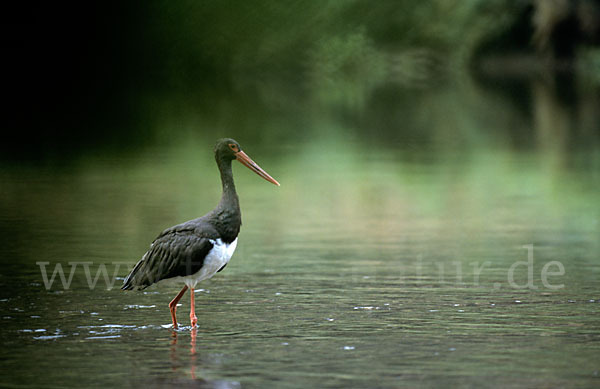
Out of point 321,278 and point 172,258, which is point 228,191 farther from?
point 321,278

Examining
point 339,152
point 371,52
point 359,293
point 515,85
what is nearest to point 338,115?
point 339,152

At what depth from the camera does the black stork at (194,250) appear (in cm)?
1020

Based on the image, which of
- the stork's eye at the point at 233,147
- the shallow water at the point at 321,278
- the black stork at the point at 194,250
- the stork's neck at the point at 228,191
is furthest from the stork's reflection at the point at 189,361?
the stork's eye at the point at 233,147

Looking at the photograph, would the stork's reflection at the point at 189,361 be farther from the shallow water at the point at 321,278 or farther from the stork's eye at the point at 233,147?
the stork's eye at the point at 233,147

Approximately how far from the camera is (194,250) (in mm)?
10148

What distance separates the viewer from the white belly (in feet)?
33.5

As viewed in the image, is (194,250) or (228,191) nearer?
(194,250)

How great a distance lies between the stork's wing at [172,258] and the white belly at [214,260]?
43 mm

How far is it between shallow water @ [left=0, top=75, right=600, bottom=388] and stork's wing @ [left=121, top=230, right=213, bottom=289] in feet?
1.40

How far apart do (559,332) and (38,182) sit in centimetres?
1405

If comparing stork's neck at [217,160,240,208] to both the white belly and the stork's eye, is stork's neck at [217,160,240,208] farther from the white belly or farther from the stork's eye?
the white belly

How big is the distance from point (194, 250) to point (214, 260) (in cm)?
20

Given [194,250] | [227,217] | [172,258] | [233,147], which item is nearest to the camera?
[194,250]

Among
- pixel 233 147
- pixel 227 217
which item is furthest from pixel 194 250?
pixel 233 147
